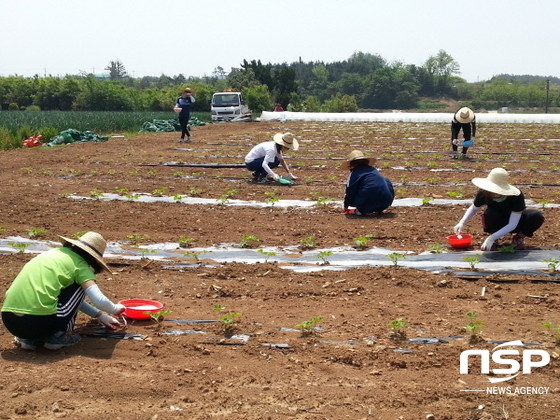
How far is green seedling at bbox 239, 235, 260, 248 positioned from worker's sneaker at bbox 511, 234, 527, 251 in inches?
111

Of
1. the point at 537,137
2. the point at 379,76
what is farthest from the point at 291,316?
the point at 379,76

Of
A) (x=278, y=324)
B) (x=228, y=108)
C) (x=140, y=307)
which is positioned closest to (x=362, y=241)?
(x=278, y=324)

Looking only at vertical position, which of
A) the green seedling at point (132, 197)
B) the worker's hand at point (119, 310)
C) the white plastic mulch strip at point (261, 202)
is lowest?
the worker's hand at point (119, 310)

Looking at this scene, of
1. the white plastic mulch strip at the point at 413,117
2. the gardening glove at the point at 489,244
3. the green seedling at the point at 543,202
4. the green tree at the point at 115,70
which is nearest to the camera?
the gardening glove at the point at 489,244

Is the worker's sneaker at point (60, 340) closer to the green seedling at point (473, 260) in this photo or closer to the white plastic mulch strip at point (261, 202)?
the green seedling at point (473, 260)

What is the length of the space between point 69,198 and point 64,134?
11.4 meters

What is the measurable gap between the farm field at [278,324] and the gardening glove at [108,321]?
130 millimetres

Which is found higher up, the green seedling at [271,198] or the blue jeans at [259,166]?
the blue jeans at [259,166]

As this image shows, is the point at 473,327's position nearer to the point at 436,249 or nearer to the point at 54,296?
the point at 436,249

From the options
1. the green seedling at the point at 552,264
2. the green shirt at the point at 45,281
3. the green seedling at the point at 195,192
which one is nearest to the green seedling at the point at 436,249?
the green seedling at the point at 552,264

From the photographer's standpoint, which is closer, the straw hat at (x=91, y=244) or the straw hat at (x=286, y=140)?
the straw hat at (x=91, y=244)

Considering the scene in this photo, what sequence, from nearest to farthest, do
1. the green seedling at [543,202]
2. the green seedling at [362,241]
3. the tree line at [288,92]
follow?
the green seedling at [362,241]
the green seedling at [543,202]
the tree line at [288,92]

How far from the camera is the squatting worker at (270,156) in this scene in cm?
1088

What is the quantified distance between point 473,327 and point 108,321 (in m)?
2.66
